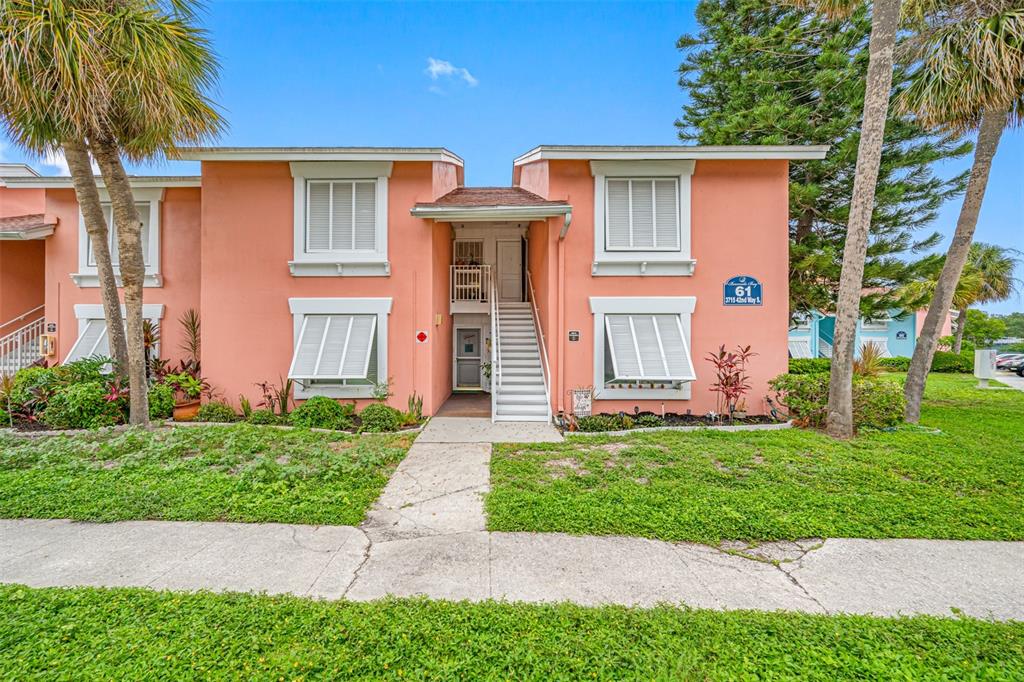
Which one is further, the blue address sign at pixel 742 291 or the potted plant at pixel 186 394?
the blue address sign at pixel 742 291

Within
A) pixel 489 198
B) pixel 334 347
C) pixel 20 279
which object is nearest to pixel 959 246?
pixel 489 198

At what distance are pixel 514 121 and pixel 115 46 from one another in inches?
604

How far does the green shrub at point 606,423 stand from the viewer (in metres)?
8.48

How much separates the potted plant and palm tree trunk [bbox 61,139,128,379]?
834 millimetres

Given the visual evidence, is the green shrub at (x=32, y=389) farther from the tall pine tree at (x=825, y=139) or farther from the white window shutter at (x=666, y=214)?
the tall pine tree at (x=825, y=139)

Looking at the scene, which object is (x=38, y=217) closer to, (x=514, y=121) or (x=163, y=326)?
(x=163, y=326)

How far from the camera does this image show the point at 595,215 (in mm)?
9148

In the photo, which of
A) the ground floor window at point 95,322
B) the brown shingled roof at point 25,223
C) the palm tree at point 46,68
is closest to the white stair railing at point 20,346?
the ground floor window at point 95,322

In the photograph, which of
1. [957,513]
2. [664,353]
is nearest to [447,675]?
[957,513]

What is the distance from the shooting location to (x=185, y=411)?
8922 mm

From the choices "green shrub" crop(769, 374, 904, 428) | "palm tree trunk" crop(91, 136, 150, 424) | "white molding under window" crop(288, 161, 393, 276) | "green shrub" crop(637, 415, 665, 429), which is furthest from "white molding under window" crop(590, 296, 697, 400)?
"palm tree trunk" crop(91, 136, 150, 424)

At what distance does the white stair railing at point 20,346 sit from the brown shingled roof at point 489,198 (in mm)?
10620

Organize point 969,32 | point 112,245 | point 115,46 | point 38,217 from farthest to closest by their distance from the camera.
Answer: point 38,217 < point 112,245 < point 969,32 < point 115,46

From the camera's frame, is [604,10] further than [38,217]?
Yes
